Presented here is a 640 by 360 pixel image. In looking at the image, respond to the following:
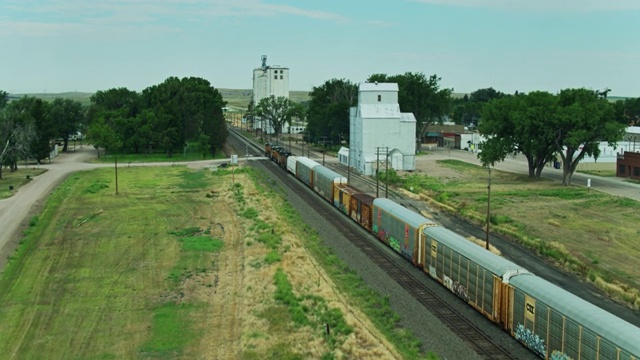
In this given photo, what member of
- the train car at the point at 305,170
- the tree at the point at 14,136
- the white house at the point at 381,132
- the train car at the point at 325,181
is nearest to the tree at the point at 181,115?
the tree at the point at 14,136

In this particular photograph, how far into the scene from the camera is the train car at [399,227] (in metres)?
43.7

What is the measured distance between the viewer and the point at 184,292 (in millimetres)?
39969

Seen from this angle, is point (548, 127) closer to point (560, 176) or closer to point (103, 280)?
point (560, 176)

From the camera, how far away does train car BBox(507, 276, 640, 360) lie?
925 inches

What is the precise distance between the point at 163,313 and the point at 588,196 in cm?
6073

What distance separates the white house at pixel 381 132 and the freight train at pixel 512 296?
57.2 metres

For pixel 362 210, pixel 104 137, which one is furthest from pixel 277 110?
pixel 362 210

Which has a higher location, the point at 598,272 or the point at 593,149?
the point at 593,149

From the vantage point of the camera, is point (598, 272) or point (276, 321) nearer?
point (276, 321)

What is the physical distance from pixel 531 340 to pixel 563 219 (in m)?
38.5

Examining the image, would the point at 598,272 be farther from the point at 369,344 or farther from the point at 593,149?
the point at 593,149

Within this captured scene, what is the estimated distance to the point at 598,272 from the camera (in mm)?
44938

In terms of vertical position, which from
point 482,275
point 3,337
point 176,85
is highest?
point 176,85

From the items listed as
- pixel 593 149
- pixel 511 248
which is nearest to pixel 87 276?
pixel 511 248
